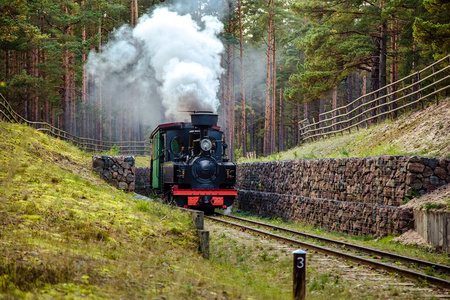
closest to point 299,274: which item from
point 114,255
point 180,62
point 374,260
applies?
point 114,255

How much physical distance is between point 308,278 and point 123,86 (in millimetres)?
37200

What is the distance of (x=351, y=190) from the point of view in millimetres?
13688

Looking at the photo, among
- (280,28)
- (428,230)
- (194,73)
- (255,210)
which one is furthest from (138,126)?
(428,230)

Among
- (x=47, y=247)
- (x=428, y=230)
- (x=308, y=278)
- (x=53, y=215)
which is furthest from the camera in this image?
(x=428, y=230)

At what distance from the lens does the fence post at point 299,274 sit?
20.9 ft

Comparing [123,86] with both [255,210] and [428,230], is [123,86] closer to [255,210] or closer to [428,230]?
[255,210]

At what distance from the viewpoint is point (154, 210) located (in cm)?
1073

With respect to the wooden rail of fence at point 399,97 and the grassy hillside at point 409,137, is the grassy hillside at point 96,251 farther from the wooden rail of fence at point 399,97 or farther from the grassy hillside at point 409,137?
the wooden rail of fence at point 399,97

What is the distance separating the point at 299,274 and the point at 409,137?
34.1 feet

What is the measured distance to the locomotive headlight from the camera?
1711 centimetres

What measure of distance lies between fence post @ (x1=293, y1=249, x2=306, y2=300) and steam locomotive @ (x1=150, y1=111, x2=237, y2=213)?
10.2 m

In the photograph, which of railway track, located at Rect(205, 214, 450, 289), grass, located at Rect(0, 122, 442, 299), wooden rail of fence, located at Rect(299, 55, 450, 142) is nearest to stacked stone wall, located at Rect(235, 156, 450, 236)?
railway track, located at Rect(205, 214, 450, 289)

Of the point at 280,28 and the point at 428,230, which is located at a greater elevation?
the point at 280,28

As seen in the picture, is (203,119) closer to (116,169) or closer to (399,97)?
(116,169)
